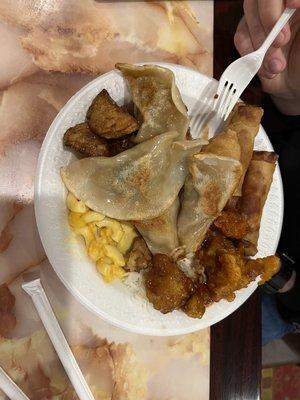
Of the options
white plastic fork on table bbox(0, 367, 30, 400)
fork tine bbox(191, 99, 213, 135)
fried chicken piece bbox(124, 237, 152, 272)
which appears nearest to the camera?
white plastic fork on table bbox(0, 367, 30, 400)

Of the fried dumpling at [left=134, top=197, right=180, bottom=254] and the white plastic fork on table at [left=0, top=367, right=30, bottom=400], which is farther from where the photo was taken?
the fried dumpling at [left=134, top=197, right=180, bottom=254]

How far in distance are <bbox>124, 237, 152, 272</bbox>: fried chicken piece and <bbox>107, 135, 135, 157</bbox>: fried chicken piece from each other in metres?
0.29

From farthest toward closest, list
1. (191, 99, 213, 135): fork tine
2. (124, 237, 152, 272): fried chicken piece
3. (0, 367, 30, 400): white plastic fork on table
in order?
(191, 99, 213, 135): fork tine, (124, 237, 152, 272): fried chicken piece, (0, 367, 30, 400): white plastic fork on table

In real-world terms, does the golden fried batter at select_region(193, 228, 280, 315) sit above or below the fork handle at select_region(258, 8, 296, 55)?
below

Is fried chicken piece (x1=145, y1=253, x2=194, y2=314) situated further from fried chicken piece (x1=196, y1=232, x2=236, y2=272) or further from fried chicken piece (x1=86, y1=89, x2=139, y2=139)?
fried chicken piece (x1=86, y1=89, x2=139, y2=139)

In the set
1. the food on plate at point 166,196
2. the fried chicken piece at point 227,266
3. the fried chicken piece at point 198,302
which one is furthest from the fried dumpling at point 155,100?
the fried chicken piece at point 198,302

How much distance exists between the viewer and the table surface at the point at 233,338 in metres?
1.54

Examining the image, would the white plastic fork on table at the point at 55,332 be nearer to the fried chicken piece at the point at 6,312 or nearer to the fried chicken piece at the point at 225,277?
Answer: the fried chicken piece at the point at 6,312

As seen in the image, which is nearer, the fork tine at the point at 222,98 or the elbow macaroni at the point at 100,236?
the elbow macaroni at the point at 100,236

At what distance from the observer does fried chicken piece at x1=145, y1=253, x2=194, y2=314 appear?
1.32 m

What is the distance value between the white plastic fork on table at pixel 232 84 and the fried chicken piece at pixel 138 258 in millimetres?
426

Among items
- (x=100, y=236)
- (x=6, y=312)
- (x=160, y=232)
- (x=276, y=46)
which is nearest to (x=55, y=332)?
(x=6, y=312)

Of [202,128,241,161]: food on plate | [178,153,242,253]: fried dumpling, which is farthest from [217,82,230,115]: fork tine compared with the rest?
[178,153,242,253]: fried dumpling

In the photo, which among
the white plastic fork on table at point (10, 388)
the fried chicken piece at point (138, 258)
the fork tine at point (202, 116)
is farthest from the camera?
the fork tine at point (202, 116)
